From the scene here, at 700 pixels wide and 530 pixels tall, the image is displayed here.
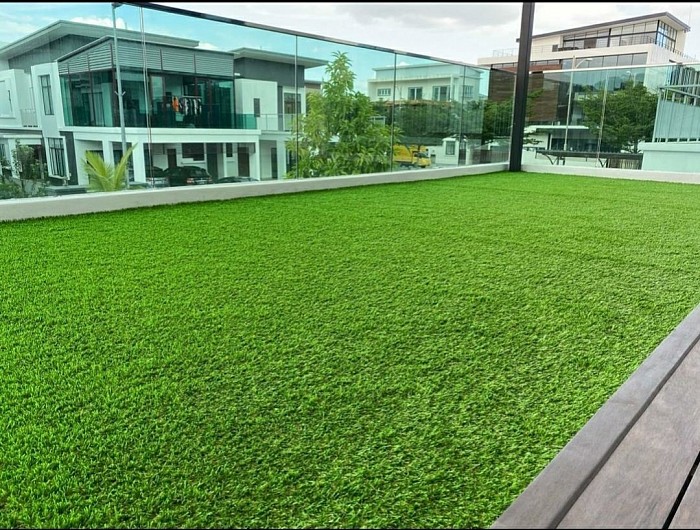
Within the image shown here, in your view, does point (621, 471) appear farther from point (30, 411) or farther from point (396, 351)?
point (30, 411)

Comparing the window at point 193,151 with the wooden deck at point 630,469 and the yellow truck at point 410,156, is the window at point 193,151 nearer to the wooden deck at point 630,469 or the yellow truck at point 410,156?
the yellow truck at point 410,156

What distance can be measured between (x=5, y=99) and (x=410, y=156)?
4644 mm

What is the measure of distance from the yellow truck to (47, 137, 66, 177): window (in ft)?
12.9

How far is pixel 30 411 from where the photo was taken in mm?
1546

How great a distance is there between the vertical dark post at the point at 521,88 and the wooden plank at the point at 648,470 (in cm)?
750

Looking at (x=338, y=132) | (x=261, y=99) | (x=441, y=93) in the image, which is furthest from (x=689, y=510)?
(x=441, y=93)

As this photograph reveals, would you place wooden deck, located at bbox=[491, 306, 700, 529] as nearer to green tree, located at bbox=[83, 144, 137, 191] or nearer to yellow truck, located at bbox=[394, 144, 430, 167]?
green tree, located at bbox=[83, 144, 137, 191]

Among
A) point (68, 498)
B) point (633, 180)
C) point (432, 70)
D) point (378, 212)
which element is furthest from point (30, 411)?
point (633, 180)

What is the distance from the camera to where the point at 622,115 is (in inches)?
→ 310

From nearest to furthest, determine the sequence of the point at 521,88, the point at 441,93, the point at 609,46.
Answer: the point at 441,93
the point at 521,88
the point at 609,46

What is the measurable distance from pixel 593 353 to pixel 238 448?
4.20 ft

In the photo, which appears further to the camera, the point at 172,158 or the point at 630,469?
the point at 172,158

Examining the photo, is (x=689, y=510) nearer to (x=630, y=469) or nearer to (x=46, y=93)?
(x=630, y=469)

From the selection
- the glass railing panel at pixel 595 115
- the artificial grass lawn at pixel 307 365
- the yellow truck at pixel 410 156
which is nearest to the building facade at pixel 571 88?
the glass railing panel at pixel 595 115
